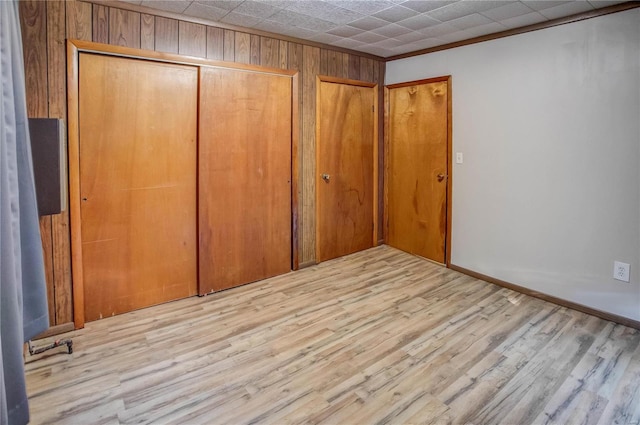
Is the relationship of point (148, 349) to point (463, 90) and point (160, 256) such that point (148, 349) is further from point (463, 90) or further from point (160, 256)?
point (463, 90)

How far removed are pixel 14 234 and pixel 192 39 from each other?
223 centimetres

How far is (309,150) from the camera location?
3857mm

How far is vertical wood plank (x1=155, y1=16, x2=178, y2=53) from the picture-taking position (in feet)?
9.20

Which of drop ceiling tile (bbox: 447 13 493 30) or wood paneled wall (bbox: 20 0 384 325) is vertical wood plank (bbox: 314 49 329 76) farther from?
drop ceiling tile (bbox: 447 13 493 30)

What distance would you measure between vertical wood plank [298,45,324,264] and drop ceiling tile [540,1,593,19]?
199 cm

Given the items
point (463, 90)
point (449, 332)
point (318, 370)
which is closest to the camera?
point (318, 370)

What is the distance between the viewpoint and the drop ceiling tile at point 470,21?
116 inches

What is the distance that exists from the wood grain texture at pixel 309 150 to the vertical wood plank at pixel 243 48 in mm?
619

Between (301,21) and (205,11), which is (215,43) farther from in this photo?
(301,21)

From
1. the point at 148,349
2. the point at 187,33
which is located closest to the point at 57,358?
the point at 148,349

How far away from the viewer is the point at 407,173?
4.32m

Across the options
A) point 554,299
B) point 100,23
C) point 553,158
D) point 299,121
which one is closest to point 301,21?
point 299,121

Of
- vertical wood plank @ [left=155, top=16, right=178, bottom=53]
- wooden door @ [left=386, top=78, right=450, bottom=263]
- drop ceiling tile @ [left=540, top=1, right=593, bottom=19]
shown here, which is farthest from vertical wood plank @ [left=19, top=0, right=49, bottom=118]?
drop ceiling tile @ [left=540, top=1, right=593, bottom=19]

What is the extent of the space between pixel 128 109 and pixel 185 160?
0.54m
